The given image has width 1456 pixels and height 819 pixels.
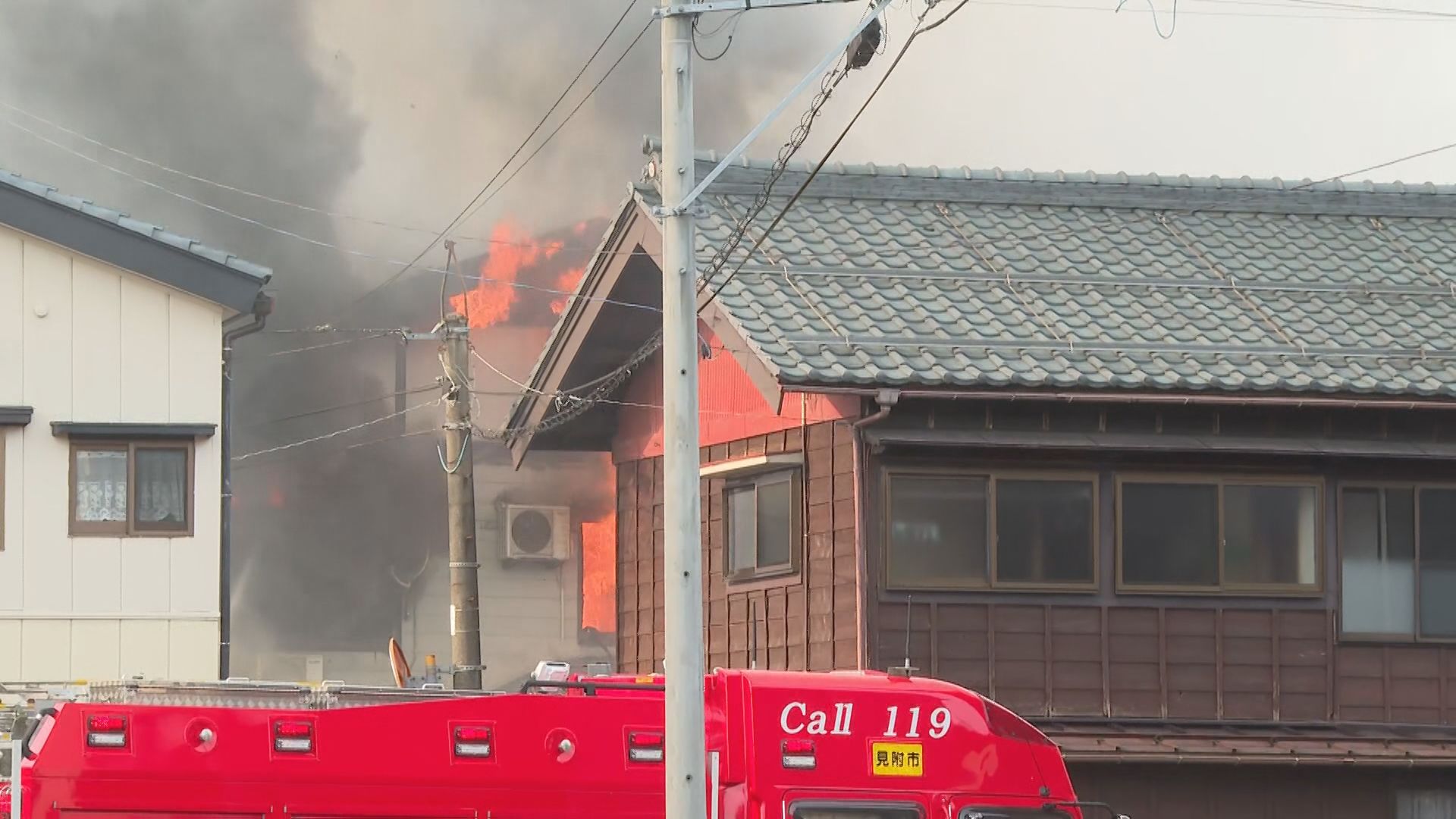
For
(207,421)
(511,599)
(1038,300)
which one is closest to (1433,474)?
(1038,300)

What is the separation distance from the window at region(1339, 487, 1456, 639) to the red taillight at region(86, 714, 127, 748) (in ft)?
40.3

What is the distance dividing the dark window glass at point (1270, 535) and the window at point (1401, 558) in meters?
0.37

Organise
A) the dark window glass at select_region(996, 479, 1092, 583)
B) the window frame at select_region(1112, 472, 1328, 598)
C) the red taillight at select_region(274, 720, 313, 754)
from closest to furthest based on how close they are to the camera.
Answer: the red taillight at select_region(274, 720, 313, 754) < the dark window glass at select_region(996, 479, 1092, 583) < the window frame at select_region(1112, 472, 1328, 598)

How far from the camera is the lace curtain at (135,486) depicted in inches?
861

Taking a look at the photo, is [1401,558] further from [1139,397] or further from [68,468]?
[68,468]

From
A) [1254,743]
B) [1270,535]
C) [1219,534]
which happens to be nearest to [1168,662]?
[1254,743]

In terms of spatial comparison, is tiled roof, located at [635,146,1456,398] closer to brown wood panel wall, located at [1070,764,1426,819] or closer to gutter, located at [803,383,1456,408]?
gutter, located at [803,383,1456,408]

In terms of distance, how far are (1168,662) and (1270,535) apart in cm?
167

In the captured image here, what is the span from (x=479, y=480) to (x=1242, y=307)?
3082 centimetres

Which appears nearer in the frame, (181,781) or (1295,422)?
(181,781)

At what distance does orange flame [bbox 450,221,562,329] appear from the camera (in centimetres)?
4925

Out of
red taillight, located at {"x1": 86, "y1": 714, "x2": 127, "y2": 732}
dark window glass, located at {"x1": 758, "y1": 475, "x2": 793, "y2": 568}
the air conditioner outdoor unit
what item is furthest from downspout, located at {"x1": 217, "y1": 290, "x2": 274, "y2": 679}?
the air conditioner outdoor unit

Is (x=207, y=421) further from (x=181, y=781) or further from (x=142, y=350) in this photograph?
(x=181, y=781)

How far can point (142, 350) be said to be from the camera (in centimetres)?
2209
